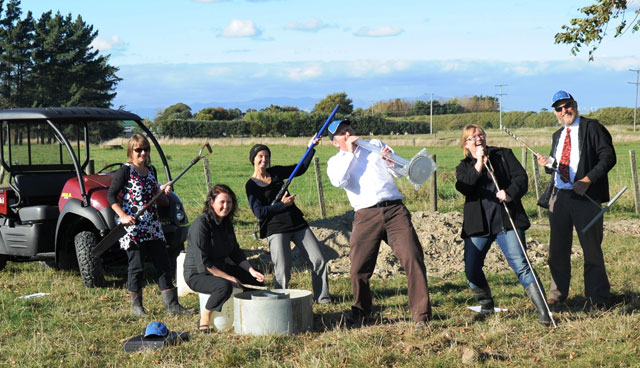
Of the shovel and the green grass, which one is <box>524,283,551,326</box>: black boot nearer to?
the green grass

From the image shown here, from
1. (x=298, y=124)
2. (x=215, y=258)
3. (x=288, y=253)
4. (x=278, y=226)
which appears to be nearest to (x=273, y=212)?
(x=278, y=226)

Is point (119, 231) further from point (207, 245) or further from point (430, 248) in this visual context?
point (430, 248)

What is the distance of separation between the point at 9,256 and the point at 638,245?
8.85 meters

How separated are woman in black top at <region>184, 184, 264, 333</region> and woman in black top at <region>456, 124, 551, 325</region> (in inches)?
75.6

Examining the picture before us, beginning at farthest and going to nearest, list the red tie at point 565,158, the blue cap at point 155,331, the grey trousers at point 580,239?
the red tie at point 565,158 < the grey trousers at point 580,239 < the blue cap at point 155,331

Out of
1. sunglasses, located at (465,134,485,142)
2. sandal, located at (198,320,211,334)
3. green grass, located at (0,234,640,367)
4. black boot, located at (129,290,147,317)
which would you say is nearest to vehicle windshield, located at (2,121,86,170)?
green grass, located at (0,234,640,367)

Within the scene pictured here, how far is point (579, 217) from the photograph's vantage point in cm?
695

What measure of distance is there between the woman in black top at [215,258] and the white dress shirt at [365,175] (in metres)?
1.06

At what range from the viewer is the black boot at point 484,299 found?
698cm

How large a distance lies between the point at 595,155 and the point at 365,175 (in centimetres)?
225

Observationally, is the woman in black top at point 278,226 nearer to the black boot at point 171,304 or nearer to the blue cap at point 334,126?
the black boot at point 171,304

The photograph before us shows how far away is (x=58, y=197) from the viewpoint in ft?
31.6

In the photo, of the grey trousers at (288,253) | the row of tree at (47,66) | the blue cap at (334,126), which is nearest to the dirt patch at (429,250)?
the grey trousers at (288,253)

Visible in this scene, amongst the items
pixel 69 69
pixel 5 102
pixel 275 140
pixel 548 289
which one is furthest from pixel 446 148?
pixel 548 289
